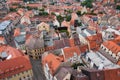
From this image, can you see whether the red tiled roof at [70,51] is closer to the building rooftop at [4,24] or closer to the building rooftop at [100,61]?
the building rooftop at [100,61]

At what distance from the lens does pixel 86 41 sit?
8838 centimetres

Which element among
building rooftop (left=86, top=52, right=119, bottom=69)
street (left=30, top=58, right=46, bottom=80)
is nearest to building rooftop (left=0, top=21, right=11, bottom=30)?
street (left=30, top=58, right=46, bottom=80)

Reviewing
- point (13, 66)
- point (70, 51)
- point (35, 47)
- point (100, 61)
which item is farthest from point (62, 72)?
point (35, 47)

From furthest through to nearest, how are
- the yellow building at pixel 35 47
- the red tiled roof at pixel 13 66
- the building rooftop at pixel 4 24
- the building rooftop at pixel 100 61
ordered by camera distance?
the building rooftop at pixel 4 24 < the yellow building at pixel 35 47 < the building rooftop at pixel 100 61 < the red tiled roof at pixel 13 66

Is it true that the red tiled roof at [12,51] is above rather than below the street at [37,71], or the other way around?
above

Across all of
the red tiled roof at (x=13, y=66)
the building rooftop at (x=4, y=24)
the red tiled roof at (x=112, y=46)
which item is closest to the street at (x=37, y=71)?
the red tiled roof at (x=13, y=66)

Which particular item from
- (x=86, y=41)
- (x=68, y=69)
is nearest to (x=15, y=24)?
(x=86, y=41)

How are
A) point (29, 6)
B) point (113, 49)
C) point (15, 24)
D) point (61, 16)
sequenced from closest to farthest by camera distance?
1. point (113, 49)
2. point (15, 24)
3. point (61, 16)
4. point (29, 6)

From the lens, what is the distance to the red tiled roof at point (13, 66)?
223ft

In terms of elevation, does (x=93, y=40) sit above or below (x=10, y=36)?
above

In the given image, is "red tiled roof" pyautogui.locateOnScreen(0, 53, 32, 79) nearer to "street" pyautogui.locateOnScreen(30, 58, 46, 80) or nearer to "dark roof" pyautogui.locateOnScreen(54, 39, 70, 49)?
"street" pyautogui.locateOnScreen(30, 58, 46, 80)

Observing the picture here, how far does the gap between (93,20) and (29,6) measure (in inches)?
2925

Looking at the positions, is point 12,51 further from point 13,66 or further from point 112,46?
point 112,46

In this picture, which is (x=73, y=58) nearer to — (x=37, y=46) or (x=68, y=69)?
(x=68, y=69)
